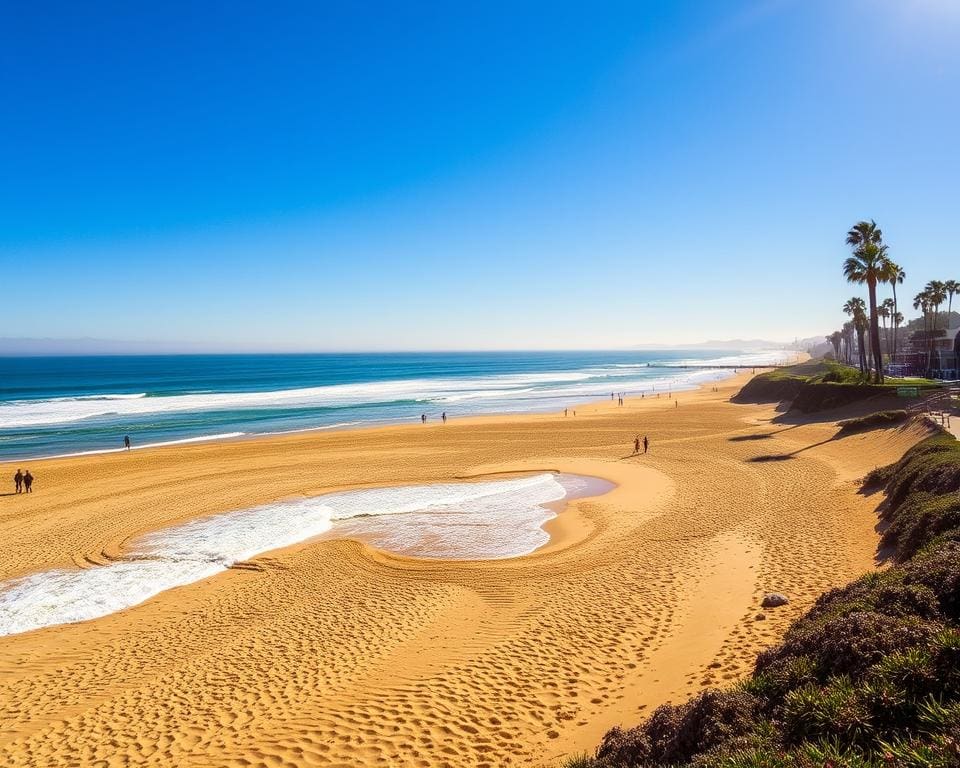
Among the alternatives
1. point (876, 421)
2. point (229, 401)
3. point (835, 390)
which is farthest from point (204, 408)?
point (876, 421)

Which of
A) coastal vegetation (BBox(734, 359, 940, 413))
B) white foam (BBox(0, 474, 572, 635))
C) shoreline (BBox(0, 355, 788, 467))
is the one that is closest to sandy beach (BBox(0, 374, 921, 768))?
white foam (BBox(0, 474, 572, 635))

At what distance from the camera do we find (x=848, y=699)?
193 inches

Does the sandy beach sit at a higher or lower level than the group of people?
lower

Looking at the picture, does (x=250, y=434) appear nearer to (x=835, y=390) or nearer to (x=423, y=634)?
(x=423, y=634)

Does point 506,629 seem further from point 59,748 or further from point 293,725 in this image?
point 59,748

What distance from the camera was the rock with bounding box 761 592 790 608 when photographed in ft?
36.3

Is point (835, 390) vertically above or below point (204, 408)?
below

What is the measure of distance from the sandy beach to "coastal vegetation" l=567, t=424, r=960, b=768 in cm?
206

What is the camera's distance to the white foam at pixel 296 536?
46.3ft

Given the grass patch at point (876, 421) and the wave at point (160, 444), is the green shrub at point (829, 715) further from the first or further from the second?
the wave at point (160, 444)

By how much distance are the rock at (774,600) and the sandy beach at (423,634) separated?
0.17 meters

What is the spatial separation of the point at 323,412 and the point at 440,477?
114ft

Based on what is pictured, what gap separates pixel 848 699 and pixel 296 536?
1702cm

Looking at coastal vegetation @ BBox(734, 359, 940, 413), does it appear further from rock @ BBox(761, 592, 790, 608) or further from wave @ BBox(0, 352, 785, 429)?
rock @ BBox(761, 592, 790, 608)
